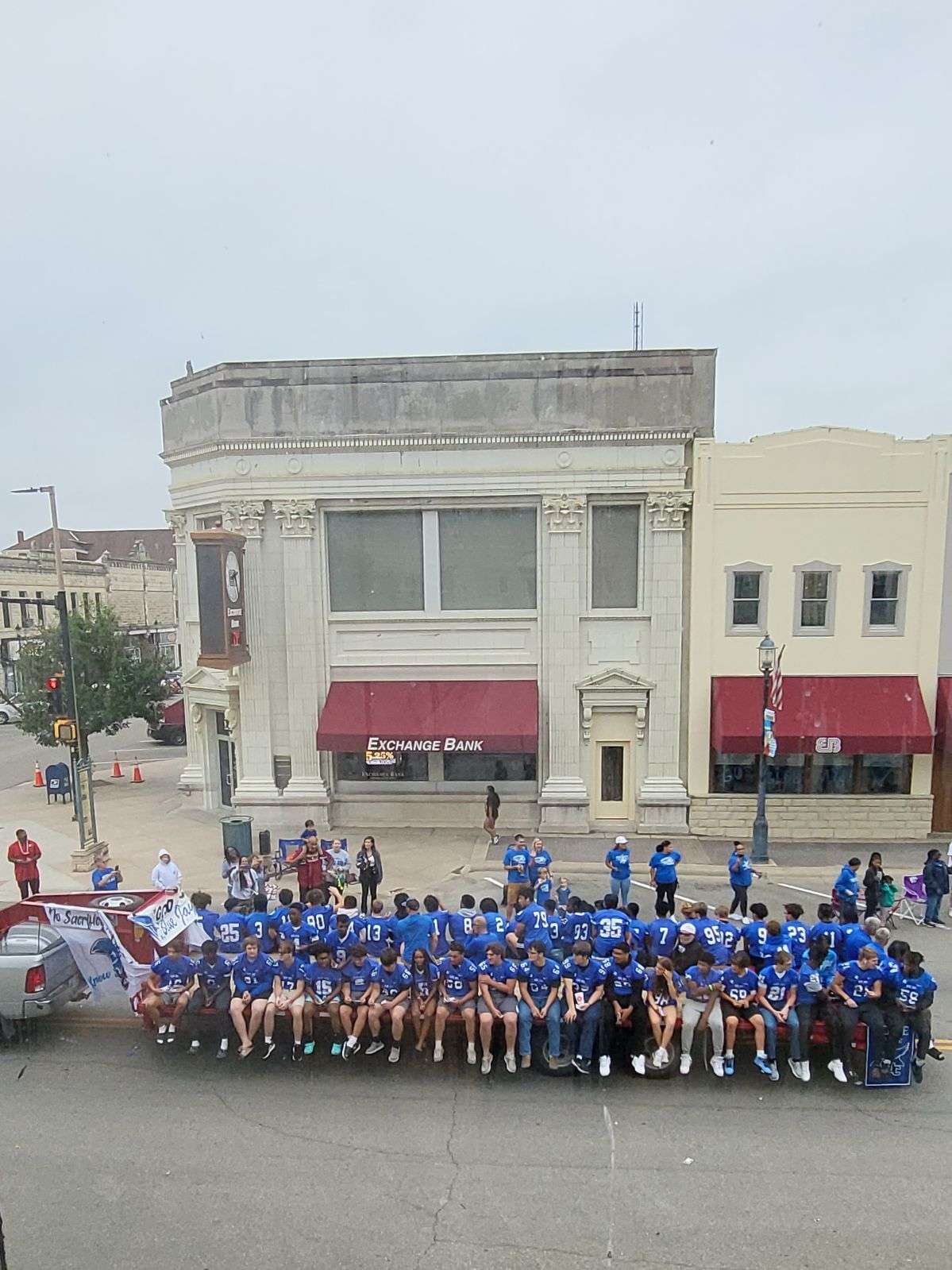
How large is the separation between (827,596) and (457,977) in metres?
12.5

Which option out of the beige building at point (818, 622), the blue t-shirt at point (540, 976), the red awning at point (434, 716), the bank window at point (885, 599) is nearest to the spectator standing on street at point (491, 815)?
the red awning at point (434, 716)

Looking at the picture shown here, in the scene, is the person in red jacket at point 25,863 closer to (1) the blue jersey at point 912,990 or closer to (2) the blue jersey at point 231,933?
(2) the blue jersey at point 231,933

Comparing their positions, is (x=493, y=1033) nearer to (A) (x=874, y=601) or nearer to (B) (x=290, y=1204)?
(B) (x=290, y=1204)

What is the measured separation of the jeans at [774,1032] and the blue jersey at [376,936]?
3.88 m

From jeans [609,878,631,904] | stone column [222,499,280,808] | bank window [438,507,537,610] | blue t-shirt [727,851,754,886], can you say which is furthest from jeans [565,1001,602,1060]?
stone column [222,499,280,808]

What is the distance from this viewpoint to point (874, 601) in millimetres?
16594

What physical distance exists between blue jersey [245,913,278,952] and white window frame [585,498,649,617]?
33.3ft

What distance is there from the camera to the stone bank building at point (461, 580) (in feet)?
54.5

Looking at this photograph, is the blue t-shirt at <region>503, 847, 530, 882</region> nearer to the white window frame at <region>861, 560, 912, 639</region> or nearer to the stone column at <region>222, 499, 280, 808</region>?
the stone column at <region>222, 499, 280, 808</region>

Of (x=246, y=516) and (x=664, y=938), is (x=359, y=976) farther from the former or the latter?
(x=246, y=516)

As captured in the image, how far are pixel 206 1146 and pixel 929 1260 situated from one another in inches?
224

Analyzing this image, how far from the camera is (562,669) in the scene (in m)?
16.9

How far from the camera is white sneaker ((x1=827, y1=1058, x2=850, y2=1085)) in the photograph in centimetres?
749

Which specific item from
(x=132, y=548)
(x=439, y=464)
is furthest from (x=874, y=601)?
(x=132, y=548)
